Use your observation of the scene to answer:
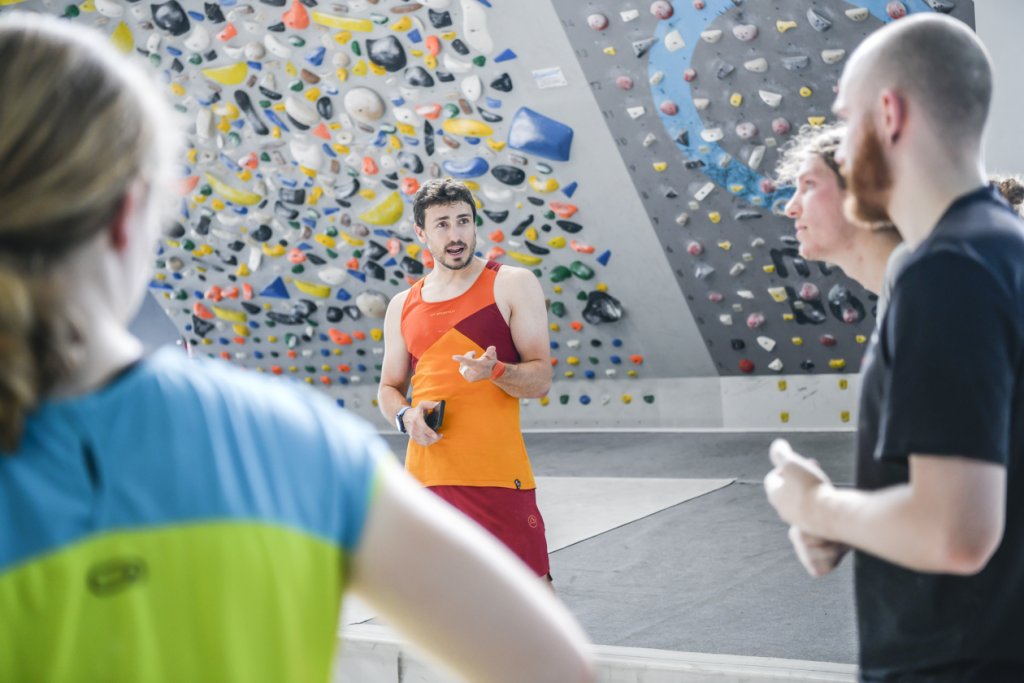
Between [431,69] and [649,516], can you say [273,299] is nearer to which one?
[431,69]

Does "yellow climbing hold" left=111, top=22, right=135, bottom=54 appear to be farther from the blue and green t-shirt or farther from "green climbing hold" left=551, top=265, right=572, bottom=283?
the blue and green t-shirt

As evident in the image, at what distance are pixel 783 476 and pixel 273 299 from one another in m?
7.70

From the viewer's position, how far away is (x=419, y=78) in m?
6.30

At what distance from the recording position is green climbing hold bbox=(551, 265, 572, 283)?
7285 mm

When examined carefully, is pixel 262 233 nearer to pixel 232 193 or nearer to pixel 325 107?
pixel 232 193

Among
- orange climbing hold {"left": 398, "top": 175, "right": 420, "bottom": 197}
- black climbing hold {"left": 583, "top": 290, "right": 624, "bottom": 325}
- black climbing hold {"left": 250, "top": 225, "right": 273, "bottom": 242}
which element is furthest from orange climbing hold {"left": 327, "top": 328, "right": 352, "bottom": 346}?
black climbing hold {"left": 583, "top": 290, "right": 624, "bottom": 325}

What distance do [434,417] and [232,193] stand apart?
507cm

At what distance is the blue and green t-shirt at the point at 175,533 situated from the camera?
0.67 meters

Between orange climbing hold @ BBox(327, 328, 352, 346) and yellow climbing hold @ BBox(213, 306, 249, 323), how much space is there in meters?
0.85

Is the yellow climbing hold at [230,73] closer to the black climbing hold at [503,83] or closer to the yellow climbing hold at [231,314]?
the black climbing hold at [503,83]

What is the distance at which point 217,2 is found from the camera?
20.4ft

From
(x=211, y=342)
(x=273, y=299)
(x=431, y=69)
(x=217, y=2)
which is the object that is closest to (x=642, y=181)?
(x=431, y=69)

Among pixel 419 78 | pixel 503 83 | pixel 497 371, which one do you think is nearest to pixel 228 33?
pixel 419 78

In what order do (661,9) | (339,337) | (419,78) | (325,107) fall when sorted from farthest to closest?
(339,337) < (325,107) < (419,78) < (661,9)
